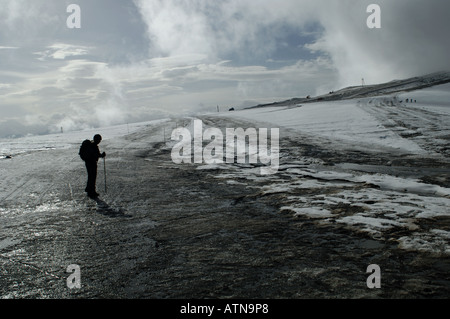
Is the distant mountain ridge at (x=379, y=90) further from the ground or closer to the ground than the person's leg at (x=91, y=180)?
further from the ground

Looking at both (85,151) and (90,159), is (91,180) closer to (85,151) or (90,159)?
(90,159)

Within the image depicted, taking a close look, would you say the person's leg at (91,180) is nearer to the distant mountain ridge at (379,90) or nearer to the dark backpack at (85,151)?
the dark backpack at (85,151)

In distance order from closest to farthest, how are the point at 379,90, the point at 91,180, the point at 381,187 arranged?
the point at 381,187, the point at 91,180, the point at 379,90

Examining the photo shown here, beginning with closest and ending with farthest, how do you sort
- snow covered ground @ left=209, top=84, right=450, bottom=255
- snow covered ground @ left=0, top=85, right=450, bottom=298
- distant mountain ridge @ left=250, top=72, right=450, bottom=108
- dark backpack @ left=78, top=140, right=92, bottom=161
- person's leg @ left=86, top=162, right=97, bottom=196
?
snow covered ground @ left=0, top=85, right=450, bottom=298 < snow covered ground @ left=209, top=84, right=450, bottom=255 < person's leg @ left=86, top=162, right=97, bottom=196 < dark backpack @ left=78, top=140, right=92, bottom=161 < distant mountain ridge @ left=250, top=72, right=450, bottom=108

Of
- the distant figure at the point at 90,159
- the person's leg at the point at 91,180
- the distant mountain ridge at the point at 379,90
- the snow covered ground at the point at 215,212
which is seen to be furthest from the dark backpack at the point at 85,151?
the distant mountain ridge at the point at 379,90

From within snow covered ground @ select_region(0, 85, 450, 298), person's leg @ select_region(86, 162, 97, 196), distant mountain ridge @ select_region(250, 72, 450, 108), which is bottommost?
snow covered ground @ select_region(0, 85, 450, 298)

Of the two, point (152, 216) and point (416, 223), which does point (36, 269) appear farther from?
point (416, 223)

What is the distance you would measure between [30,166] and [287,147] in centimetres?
1108

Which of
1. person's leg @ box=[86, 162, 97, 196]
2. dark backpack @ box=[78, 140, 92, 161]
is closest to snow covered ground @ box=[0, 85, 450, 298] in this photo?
person's leg @ box=[86, 162, 97, 196]

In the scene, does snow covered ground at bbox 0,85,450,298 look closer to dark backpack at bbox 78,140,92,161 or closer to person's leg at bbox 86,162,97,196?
person's leg at bbox 86,162,97,196

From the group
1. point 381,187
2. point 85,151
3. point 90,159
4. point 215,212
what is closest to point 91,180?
point 90,159
